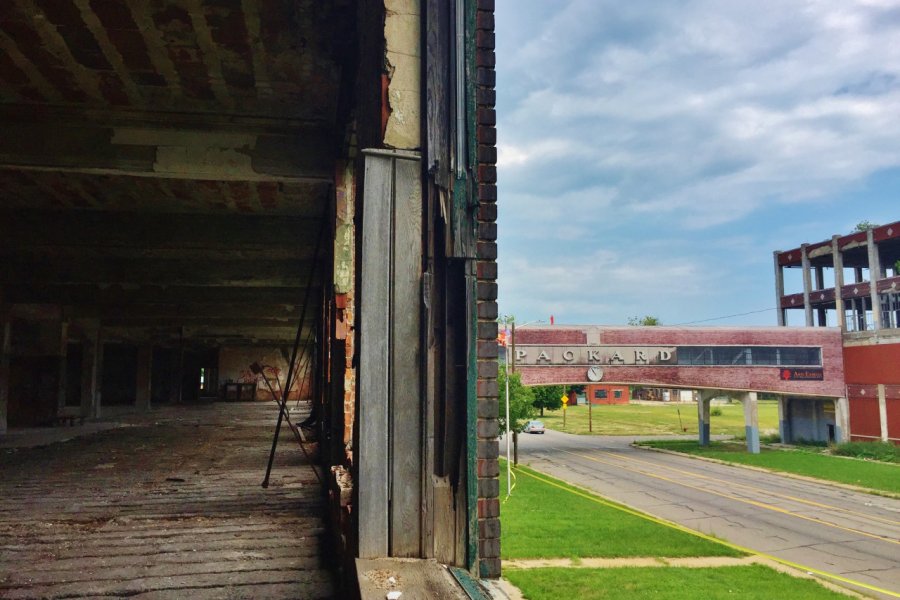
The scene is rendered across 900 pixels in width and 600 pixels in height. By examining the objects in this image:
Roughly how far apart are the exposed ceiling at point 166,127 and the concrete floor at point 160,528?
352cm

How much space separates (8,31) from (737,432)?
59030mm

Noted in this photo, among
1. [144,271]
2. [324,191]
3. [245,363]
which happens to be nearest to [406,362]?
[324,191]

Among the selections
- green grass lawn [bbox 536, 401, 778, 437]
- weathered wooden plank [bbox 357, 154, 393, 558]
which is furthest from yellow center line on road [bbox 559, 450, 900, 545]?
green grass lawn [bbox 536, 401, 778, 437]

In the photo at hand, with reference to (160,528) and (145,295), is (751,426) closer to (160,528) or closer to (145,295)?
(145,295)

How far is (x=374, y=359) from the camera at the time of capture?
124 inches

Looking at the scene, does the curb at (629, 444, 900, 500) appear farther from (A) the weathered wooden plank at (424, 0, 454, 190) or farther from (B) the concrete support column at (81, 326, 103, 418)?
(B) the concrete support column at (81, 326, 103, 418)

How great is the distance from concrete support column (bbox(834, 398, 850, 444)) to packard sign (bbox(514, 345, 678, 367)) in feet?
34.9

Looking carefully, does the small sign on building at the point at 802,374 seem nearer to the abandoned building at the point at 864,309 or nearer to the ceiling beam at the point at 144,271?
the abandoned building at the point at 864,309

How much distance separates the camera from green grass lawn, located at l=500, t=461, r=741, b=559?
16.2m

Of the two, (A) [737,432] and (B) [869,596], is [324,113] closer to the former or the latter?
(B) [869,596]

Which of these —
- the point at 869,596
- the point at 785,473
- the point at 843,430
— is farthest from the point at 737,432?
the point at 869,596

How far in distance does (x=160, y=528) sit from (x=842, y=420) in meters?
41.6

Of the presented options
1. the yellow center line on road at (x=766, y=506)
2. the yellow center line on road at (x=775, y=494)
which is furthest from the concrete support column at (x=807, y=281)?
the yellow center line on road at (x=766, y=506)

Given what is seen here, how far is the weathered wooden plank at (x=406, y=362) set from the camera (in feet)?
10.1
